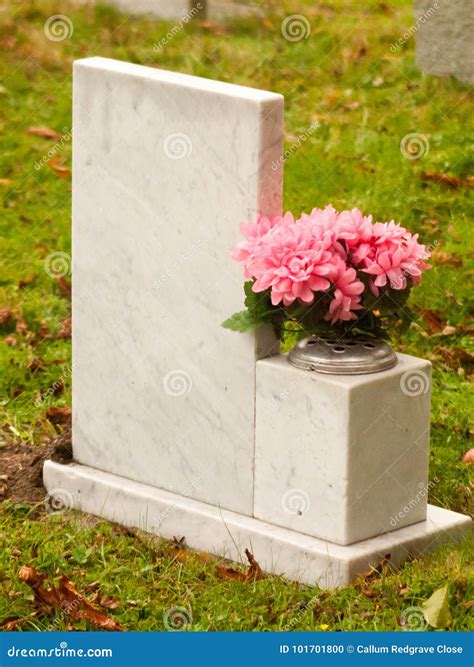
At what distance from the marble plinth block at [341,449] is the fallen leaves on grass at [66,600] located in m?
0.72

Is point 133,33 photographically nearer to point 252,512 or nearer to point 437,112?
point 437,112

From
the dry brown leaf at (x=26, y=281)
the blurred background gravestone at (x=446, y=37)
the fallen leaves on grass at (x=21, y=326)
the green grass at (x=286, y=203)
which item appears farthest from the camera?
the blurred background gravestone at (x=446, y=37)

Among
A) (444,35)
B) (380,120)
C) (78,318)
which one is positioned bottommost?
(78,318)

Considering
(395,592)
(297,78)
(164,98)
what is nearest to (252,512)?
(395,592)

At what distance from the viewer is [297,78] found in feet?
30.8

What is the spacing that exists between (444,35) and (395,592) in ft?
16.2
